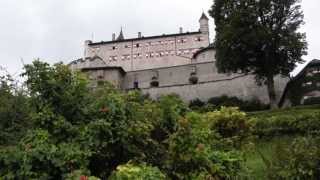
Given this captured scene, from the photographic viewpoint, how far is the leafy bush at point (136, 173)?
8930mm

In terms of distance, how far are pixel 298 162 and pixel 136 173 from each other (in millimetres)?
3220

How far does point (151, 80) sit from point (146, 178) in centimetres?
6070

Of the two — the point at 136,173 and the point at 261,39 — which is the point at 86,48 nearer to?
the point at 261,39

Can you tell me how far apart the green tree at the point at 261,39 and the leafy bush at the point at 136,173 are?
36037 mm

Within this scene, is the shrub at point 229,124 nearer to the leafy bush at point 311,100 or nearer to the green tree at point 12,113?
the green tree at point 12,113

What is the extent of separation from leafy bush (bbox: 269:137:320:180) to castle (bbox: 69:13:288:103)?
26.8 m

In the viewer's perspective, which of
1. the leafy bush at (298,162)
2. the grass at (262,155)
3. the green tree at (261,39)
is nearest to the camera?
the leafy bush at (298,162)

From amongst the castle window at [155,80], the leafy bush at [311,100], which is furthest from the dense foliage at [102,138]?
the castle window at [155,80]

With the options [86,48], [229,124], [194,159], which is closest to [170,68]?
[86,48]

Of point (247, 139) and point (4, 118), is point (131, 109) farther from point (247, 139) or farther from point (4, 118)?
point (247, 139)

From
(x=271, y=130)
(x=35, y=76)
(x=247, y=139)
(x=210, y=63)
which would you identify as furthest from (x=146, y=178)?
(x=210, y=63)

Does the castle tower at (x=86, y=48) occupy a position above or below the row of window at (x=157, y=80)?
above

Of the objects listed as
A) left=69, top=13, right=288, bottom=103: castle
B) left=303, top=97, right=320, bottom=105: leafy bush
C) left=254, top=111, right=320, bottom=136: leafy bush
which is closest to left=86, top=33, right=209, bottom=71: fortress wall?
left=69, top=13, right=288, bottom=103: castle

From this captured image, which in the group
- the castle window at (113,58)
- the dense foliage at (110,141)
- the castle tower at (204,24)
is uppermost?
the castle tower at (204,24)
